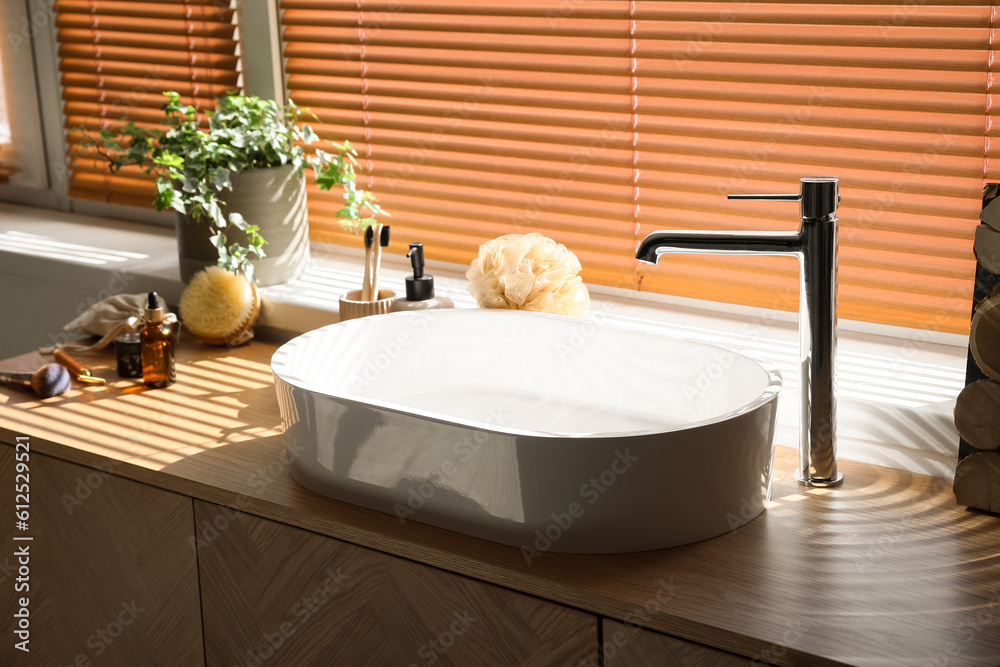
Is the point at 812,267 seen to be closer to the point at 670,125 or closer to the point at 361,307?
the point at 670,125

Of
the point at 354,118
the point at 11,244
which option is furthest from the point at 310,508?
the point at 11,244

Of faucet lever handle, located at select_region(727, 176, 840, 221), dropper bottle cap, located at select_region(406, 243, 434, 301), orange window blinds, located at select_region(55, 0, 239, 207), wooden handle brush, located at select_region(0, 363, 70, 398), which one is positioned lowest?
wooden handle brush, located at select_region(0, 363, 70, 398)

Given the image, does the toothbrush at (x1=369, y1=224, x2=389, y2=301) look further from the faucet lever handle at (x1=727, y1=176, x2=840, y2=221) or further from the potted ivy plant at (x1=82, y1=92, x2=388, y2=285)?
the faucet lever handle at (x1=727, y1=176, x2=840, y2=221)

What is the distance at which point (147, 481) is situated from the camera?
3.67ft

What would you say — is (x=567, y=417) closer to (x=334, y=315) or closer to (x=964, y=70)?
(x=334, y=315)

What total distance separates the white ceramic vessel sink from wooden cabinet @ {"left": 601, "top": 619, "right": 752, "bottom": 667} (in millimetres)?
82

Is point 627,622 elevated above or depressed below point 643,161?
below

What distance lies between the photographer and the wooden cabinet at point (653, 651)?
0.80m

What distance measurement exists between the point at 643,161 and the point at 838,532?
0.64 metres

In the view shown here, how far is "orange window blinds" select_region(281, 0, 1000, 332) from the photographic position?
119cm

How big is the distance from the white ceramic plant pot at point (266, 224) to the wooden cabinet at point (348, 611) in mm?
602

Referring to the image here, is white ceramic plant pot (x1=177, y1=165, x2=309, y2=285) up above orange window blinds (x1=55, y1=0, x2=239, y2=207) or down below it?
below

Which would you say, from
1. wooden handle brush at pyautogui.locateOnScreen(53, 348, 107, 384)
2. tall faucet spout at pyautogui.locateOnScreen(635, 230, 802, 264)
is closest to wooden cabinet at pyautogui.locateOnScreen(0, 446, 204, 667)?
wooden handle brush at pyautogui.locateOnScreen(53, 348, 107, 384)

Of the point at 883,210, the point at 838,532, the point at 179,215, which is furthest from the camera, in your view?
the point at 179,215
